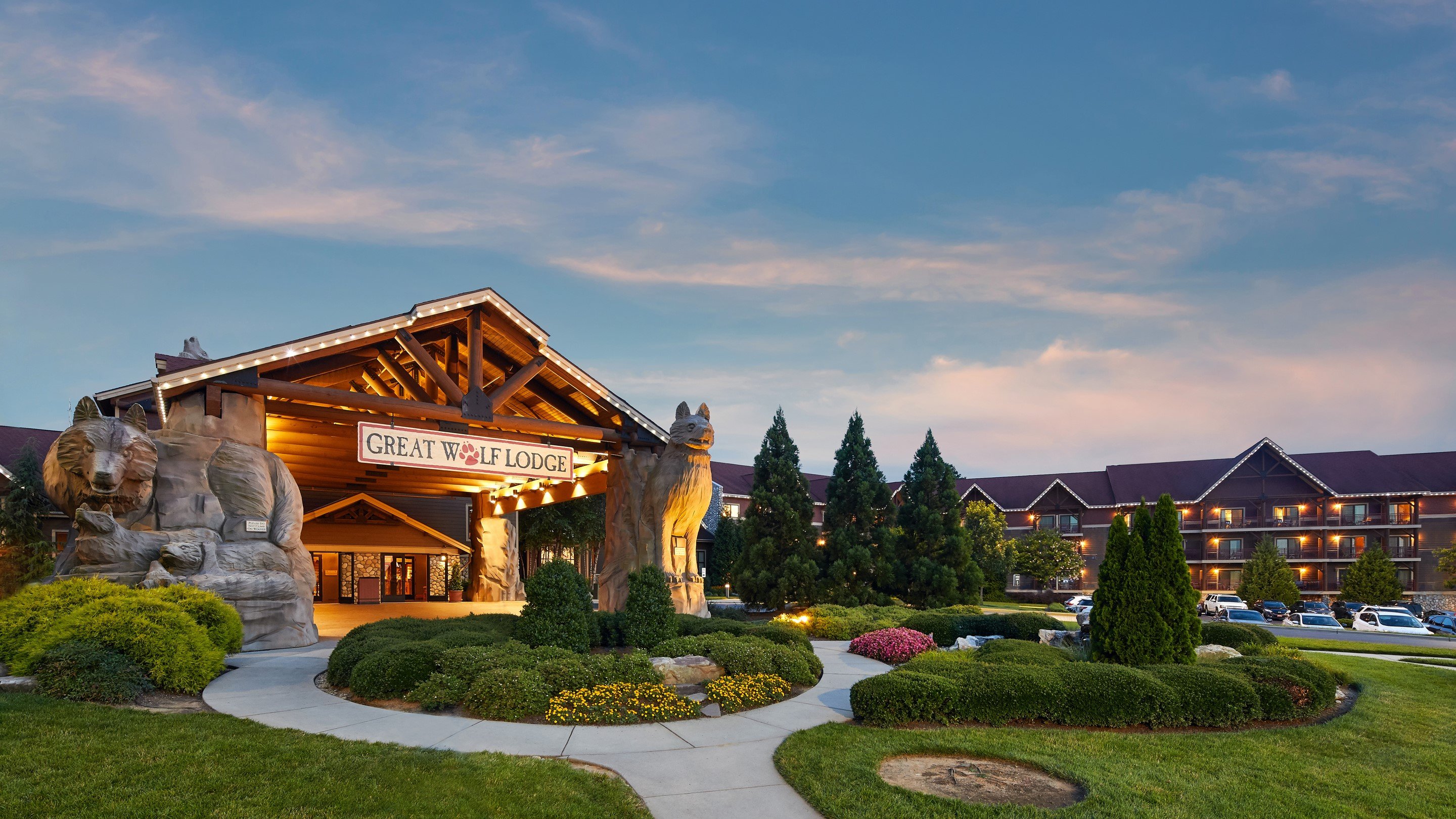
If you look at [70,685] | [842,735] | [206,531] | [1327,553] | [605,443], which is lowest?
[1327,553]

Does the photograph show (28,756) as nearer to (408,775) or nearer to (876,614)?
(408,775)

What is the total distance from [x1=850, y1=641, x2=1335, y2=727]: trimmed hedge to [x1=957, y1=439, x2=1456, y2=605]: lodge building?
2038 inches

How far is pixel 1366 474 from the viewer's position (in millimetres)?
55375

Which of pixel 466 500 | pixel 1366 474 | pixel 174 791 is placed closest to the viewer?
pixel 174 791

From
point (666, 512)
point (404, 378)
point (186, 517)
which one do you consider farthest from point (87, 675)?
point (404, 378)

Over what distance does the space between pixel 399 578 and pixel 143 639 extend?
1070 inches

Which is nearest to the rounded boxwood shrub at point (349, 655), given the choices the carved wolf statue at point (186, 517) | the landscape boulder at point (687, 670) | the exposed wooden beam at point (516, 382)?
the landscape boulder at point (687, 670)

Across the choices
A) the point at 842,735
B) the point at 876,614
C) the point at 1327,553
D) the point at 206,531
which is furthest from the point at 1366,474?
the point at 206,531

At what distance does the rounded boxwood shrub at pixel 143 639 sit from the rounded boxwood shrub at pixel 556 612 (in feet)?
13.8

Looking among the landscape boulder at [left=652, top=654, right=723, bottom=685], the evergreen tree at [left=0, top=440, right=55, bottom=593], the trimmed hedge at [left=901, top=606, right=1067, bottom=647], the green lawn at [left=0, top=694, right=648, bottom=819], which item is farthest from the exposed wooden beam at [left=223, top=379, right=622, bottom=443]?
the evergreen tree at [left=0, top=440, right=55, bottom=593]

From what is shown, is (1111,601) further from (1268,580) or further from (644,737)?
(1268,580)

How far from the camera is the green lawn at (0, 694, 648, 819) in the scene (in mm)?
5902

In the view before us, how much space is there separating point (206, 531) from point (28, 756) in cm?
1032

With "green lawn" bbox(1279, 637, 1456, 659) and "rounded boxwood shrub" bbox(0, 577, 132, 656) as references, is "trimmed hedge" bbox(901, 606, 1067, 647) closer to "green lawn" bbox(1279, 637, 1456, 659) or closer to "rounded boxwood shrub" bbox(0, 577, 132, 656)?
"green lawn" bbox(1279, 637, 1456, 659)
